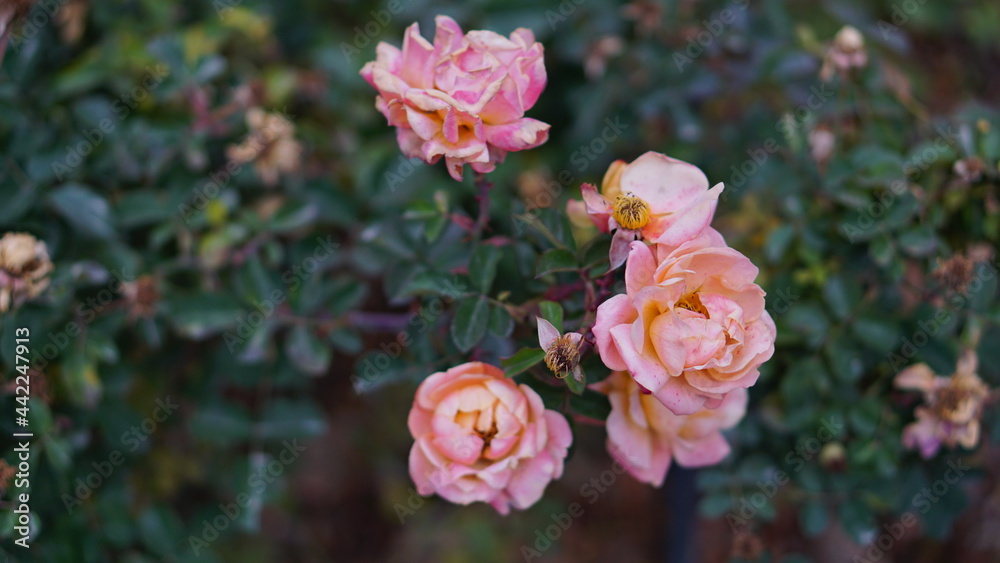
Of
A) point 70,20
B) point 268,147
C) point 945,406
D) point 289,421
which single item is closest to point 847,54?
point 945,406

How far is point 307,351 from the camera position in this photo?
1.25 metres

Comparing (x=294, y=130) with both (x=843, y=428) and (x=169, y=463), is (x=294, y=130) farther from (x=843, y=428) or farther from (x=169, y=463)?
(x=843, y=428)

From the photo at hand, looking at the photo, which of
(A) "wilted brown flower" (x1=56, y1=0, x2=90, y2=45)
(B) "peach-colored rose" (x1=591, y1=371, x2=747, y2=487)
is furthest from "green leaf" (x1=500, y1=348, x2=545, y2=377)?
(A) "wilted brown flower" (x1=56, y1=0, x2=90, y2=45)

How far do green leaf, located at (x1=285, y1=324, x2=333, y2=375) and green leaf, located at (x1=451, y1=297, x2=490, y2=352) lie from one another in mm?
405

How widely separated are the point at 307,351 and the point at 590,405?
1.93 ft

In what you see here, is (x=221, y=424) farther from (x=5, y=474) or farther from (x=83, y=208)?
(x=83, y=208)

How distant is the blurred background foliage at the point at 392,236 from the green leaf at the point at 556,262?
0.03 meters

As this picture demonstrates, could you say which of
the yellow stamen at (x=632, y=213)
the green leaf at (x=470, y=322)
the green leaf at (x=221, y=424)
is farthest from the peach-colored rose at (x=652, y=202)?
the green leaf at (x=221, y=424)

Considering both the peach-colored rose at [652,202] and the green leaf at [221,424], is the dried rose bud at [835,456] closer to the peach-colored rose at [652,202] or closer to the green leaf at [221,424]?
the peach-colored rose at [652,202]

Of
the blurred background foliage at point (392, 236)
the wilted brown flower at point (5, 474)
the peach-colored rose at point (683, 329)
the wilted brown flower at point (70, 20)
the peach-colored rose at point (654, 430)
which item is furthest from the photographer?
the wilted brown flower at point (70, 20)

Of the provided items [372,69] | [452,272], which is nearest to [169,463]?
[452,272]

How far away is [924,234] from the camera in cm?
116

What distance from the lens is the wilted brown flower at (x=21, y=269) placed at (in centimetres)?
108

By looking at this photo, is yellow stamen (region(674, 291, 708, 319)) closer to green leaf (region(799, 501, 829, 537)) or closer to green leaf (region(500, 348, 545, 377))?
green leaf (region(500, 348, 545, 377))
